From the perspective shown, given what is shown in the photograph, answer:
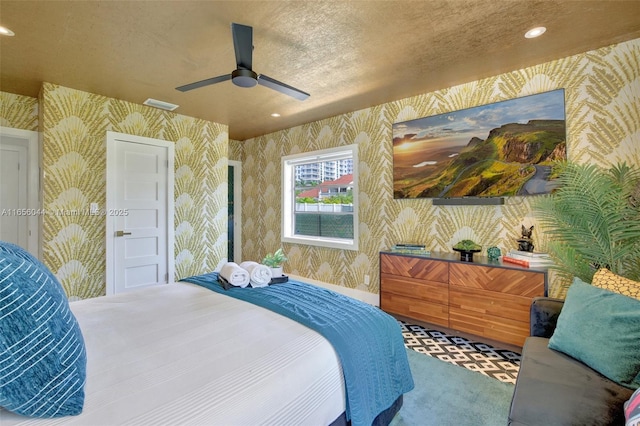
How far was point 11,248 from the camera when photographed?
92 centimetres

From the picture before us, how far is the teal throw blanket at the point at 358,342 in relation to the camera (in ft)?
4.28

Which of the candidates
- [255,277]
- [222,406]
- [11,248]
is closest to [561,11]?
[255,277]

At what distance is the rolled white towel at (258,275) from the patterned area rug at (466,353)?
4.82 feet

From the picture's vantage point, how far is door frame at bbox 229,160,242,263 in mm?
5508

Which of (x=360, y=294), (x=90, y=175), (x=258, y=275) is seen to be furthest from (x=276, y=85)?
(x=360, y=294)

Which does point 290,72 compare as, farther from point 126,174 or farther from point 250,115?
point 126,174

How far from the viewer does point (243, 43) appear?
2004 mm

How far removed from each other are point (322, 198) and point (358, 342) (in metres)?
3.21

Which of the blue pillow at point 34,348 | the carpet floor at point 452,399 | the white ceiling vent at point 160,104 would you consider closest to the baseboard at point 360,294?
the carpet floor at point 452,399

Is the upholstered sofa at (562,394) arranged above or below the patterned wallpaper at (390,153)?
below

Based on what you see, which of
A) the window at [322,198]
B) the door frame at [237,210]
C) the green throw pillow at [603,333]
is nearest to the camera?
the green throw pillow at [603,333]

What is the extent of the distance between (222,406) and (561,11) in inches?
113

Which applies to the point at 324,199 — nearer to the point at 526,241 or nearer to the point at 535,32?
the point at 526,241

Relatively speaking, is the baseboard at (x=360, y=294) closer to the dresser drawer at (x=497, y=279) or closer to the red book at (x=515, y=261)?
the dresser drawer at (x=497, y=279)
